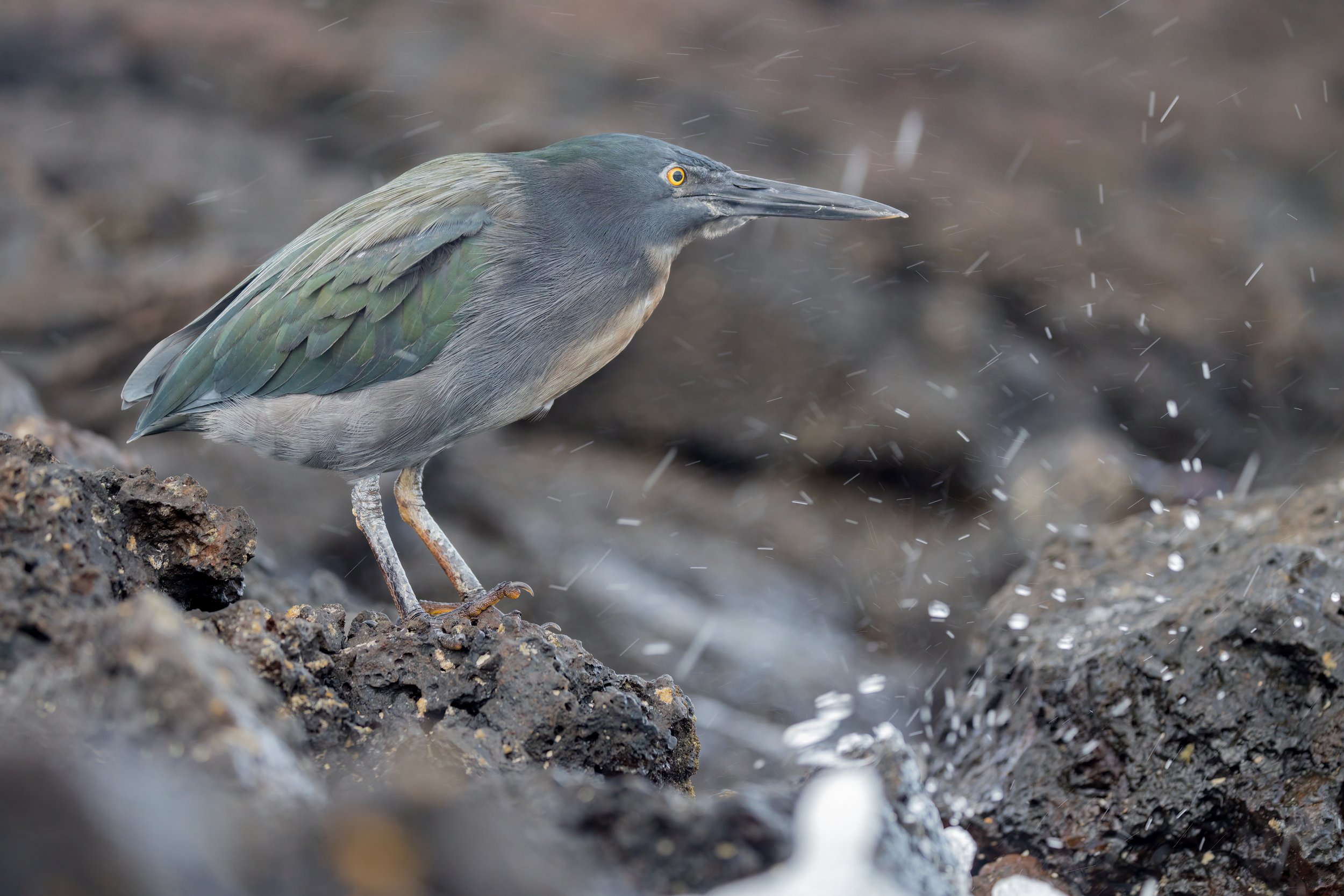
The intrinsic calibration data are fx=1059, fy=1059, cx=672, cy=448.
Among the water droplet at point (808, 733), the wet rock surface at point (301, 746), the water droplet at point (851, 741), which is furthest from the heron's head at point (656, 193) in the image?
the water droplet at point (808, 733)

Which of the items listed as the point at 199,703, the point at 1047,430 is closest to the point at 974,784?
the point at 199,703

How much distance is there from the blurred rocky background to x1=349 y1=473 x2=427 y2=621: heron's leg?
2622 mm

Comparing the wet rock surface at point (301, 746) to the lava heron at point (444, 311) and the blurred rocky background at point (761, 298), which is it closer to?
the lava heron at point (444, 311)

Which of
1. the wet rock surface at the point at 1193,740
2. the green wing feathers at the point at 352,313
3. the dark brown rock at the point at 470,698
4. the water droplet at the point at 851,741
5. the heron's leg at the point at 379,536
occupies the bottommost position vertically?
the water droplet at the point at 851,741

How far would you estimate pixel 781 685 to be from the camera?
5.95 m

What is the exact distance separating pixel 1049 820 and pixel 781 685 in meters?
2.87

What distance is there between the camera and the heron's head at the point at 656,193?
3.67m

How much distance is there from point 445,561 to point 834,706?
290cm

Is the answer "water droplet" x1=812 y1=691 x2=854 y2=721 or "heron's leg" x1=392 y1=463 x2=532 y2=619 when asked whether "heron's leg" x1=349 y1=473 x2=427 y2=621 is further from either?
"water droplet" x1=812 y1=691 x2=854 y2=721

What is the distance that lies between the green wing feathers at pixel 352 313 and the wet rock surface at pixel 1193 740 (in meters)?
2.25

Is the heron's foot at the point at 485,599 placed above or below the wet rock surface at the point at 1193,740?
above

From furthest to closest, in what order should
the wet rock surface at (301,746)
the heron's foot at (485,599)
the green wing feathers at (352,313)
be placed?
1. the green wing feathers at (352,313)
2. the heron's foot at (485,599)
3. the wet rock surface at (301,746)

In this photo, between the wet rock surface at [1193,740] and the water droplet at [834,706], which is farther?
the water droplet at [834,706]

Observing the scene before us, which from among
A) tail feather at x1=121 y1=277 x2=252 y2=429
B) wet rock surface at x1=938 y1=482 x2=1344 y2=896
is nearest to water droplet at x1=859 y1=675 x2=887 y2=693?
wet rock surface at x1=938 y1=482 x2=1344 y2=896
